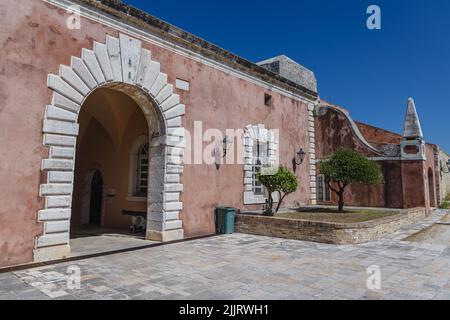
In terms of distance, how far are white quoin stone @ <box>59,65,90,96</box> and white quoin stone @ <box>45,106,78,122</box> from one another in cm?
57

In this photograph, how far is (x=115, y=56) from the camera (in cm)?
735

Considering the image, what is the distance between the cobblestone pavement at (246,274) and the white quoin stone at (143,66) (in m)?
4.09

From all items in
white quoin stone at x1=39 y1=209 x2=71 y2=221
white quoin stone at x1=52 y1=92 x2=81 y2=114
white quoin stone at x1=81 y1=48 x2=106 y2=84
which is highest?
white quoin stone at x1=81 y1=48 x2=106 y2=84

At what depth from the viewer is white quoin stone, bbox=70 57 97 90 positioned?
661 cm

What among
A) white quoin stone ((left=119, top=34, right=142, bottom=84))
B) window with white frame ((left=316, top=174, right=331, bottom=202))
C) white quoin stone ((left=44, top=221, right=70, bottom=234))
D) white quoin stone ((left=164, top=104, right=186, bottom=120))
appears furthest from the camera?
window with white frame ((left=316, top=174, right=331, bottom=202))

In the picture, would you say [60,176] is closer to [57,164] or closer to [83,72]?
[57,164]

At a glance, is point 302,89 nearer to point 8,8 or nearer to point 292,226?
point 292,226

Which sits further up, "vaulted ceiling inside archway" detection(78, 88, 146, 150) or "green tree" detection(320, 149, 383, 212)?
"vaulted ceiling inside archway" detection(78, 88, 146, 150)

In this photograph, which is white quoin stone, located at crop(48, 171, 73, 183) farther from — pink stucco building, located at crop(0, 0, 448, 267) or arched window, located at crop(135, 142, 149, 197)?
arched window, located at crop(135, 142, 149, 197)

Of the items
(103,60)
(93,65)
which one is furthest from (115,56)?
(93,65)

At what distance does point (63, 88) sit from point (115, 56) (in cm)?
156

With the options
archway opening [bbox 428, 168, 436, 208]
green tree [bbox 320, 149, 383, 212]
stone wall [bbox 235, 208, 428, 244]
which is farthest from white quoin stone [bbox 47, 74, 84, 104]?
archway opening [bbox 428, 168, 436, 208]
